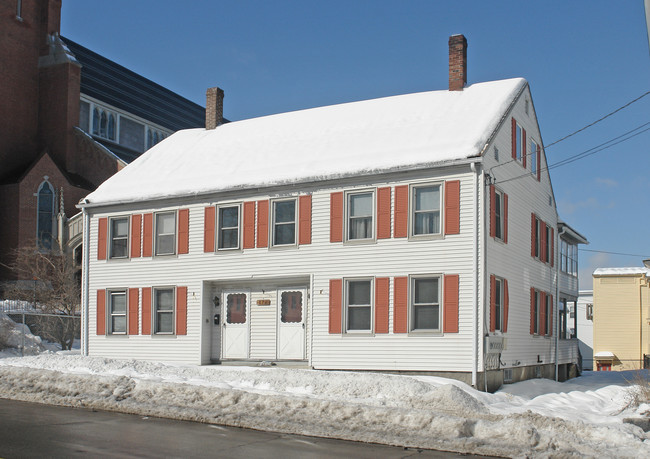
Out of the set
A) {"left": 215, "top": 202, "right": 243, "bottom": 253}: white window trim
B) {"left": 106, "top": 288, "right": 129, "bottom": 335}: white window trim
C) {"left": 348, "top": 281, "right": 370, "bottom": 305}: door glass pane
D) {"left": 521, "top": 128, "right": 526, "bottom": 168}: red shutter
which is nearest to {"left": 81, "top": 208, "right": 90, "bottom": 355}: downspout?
{"left": 106, "top": 288, "right": 129, "bottom": 335}: white window trim

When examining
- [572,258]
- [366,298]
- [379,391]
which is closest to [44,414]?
[379,391]

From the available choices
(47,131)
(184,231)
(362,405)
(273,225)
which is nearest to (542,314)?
(273,225)

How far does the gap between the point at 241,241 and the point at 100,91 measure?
3103cm

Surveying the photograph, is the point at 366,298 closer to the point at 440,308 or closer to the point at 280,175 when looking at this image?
the point at 440,308

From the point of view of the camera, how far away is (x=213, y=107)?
29016mm

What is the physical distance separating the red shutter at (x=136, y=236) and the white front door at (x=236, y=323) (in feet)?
11.4

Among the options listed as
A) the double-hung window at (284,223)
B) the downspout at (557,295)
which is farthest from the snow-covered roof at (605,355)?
the double-hung window at (284,223)

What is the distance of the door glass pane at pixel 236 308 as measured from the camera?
22422 mm

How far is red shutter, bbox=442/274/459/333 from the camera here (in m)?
18.6

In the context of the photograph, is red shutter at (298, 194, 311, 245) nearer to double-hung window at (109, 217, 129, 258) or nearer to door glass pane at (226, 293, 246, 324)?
door glass pane at (226, 293, 246, 324)

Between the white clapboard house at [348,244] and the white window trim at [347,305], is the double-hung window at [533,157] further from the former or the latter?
the white window trim at [347,305]

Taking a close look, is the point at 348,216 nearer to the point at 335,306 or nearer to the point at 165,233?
the point at 335,306

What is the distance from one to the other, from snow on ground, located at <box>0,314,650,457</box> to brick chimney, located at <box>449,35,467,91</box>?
31.3 feet

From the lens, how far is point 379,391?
15297 millimetres
